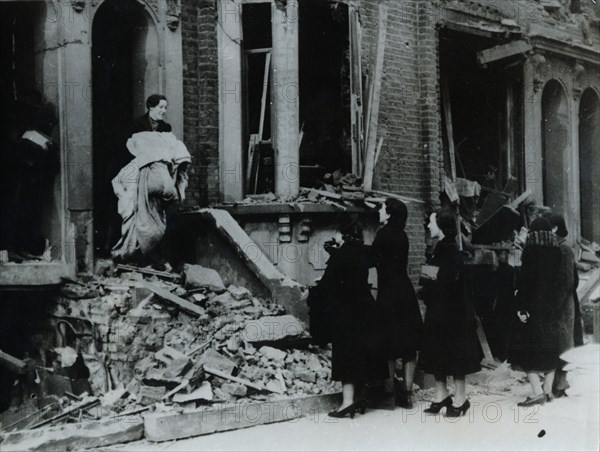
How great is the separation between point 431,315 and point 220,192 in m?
3.94

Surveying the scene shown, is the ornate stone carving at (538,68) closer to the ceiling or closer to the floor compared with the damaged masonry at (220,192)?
closer to the ceiling

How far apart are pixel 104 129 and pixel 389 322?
16.1 ft

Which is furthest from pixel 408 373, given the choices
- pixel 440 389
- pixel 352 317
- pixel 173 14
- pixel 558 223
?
pixel 173 14

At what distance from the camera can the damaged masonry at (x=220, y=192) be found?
6.96 metres

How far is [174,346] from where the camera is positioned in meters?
7.04

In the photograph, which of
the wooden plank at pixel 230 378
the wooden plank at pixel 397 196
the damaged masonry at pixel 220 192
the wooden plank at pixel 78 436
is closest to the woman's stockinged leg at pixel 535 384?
the damaged masonry at pixel 220 192

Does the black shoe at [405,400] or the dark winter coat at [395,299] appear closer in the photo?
the dark winter coat at [395,299]

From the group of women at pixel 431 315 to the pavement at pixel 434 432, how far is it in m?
0.17

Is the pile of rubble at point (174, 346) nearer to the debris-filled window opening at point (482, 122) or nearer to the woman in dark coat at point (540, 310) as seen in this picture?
the woman in dark coat at point (540, 310)

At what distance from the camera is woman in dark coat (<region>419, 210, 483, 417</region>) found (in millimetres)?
6488

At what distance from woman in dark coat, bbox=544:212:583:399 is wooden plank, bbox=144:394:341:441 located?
230 cm

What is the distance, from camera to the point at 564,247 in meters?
7.09

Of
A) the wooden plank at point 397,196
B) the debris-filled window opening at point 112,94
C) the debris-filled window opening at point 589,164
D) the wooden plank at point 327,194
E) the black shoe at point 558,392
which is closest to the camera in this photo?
the black shoe at point 558,392

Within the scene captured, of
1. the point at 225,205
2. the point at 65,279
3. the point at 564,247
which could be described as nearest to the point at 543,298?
the point at 564,247
